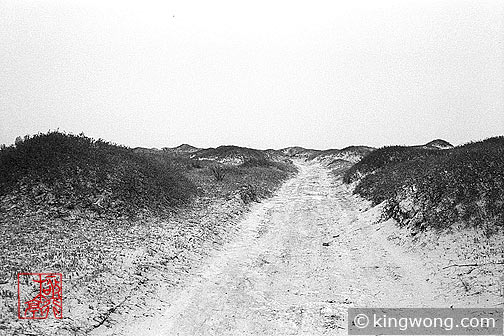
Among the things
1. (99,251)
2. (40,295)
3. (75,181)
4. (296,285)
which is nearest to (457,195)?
(296,285)

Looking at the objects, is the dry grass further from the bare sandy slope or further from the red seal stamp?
the bare sandy slope

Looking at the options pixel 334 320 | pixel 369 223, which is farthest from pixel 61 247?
pixel 369 223

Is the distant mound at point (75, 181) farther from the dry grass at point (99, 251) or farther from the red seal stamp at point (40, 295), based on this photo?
the red seal stamp at point (40, 295)

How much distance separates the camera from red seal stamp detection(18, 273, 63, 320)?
5.94 meters

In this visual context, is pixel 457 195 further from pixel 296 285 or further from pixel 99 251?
pixel 99 251

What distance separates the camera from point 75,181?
13406 millimetres

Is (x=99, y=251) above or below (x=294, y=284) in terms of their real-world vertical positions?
above

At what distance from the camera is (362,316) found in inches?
250

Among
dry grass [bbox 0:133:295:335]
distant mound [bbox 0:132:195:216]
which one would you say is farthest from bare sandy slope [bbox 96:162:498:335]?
distant mound [bbox 0:132:195:216]

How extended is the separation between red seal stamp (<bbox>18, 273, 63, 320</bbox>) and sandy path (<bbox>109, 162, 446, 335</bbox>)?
1.57m

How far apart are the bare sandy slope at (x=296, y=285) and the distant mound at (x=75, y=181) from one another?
16.8 ft

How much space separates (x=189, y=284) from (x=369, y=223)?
8398mm

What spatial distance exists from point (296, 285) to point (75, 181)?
10.8 meters

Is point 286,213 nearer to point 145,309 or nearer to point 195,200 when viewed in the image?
point 195,200
